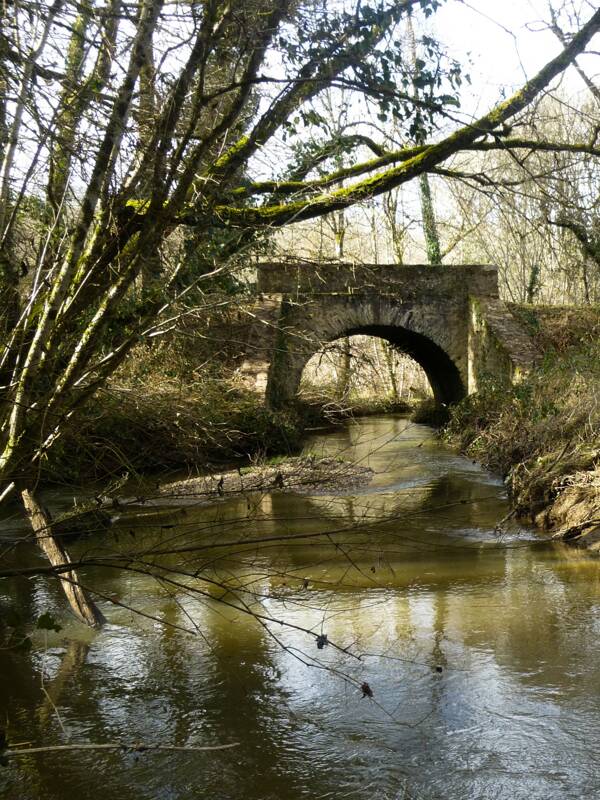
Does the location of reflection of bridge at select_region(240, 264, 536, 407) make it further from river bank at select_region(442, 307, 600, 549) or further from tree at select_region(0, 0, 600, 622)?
tree at select_region(0, 0, 600, 622)

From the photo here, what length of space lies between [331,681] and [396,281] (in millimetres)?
12057

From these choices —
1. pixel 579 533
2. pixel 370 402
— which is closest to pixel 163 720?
pixel 579 533

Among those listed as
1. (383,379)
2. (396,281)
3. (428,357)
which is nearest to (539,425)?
Answer: (396,281)

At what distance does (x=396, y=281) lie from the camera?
16.2 meters

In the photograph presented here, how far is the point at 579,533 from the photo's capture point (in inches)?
320

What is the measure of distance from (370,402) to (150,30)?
63.8ft

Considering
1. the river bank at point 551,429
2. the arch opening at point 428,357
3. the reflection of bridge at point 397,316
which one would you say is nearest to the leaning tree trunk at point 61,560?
the river bank at point 551,429

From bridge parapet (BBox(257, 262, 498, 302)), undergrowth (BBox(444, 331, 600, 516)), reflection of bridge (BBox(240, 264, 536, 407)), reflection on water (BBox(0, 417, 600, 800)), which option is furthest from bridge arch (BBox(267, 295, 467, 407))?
reflection on water (BBox(0, 417, 600, 800))

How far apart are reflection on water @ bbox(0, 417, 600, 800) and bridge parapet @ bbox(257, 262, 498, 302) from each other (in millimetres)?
8800

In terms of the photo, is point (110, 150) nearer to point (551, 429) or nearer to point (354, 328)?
point (551, 429)

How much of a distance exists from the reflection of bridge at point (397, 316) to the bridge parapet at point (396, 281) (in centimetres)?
2

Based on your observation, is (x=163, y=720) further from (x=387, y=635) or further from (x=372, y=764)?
(x=387, y=635)

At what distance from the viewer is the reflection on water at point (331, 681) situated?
3875 mm

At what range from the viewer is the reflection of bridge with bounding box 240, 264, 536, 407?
49.6 ft
